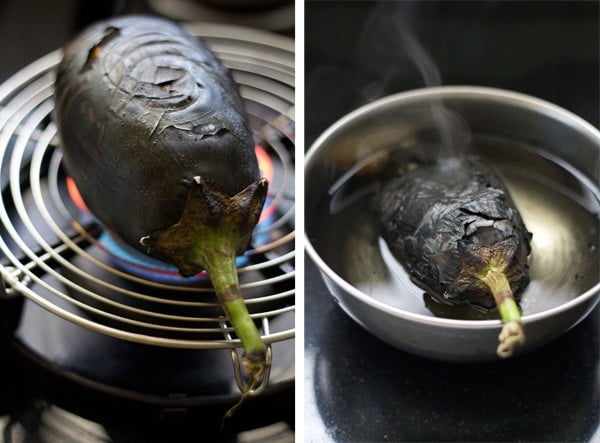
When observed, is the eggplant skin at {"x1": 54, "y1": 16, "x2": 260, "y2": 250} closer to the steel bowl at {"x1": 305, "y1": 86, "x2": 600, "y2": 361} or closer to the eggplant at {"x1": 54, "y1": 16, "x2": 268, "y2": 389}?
the eggplant at {"x1": 54, "y1": 16, "x2": 268, "y2": 389}

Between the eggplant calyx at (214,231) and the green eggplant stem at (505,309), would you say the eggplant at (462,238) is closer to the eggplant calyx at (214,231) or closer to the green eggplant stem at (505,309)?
the green eggplant stem at (505,309)

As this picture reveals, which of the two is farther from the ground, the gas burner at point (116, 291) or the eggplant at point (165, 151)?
the eggplant at point (165, 151)

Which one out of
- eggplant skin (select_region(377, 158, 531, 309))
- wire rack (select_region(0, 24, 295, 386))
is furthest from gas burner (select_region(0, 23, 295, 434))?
eggplant skin (select_region(377, 158, 531, 309))

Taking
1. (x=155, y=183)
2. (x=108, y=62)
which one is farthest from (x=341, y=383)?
(x=108, y=62)

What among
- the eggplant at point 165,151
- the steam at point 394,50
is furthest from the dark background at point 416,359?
the eggplant at point 165,151

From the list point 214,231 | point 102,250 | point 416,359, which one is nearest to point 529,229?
point 416,359

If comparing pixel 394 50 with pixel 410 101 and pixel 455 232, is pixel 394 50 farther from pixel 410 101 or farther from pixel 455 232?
pixel 455 232
